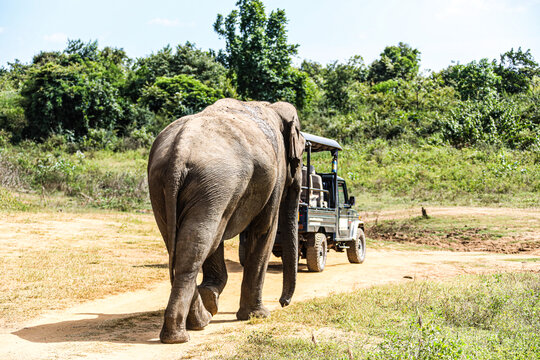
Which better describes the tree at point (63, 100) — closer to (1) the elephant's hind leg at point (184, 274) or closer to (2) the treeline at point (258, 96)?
(2) the treeline at point (258, 96)

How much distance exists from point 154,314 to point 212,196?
2.63 meters

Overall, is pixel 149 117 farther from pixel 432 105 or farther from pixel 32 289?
pixel 32 289

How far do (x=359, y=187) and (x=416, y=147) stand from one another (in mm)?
7418

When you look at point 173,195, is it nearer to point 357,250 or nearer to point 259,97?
point 357,250

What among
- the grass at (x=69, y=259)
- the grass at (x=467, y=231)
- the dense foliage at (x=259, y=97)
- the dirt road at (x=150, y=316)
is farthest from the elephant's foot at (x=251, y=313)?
the dense foliage at (x=259, y=97)

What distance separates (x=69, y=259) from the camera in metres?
11.2

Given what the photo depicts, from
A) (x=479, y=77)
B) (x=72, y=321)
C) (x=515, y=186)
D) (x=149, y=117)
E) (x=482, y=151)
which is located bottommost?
(x=72, y=321)

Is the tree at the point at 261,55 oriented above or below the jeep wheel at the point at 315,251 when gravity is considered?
above

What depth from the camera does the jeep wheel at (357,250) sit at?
44.3 ft

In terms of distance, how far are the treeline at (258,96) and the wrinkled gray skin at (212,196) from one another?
2702 cm

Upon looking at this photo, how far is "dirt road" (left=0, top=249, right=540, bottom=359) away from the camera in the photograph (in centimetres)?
506

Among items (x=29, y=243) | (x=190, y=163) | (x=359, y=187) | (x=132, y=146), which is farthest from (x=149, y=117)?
(x=190, y=163)

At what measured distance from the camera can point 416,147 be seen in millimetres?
32469

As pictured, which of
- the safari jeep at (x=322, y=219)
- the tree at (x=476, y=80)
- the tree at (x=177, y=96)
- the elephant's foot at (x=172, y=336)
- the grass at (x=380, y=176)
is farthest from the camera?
the tree at (x=476, y=80)
